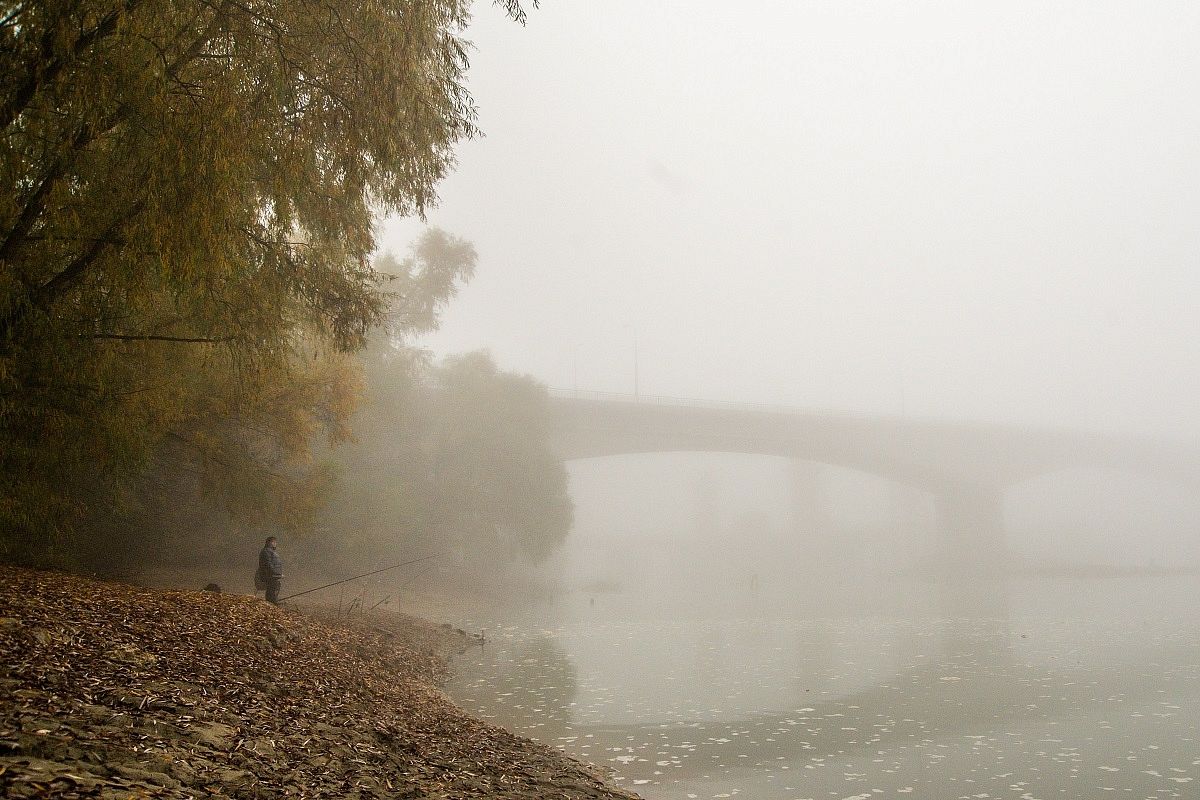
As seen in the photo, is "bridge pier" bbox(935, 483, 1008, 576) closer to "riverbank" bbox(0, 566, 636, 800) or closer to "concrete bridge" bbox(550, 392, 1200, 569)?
"concrete bridge" bbox(550, 392, 1200, 569)

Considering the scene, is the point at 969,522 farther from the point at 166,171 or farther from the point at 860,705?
the point at 166,171

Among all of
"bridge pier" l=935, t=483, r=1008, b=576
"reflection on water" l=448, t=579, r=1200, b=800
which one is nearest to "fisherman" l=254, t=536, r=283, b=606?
"reflection on water" l=448, t=579, r=1200, b=800

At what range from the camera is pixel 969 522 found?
74.4 meters

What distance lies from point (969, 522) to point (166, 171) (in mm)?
78343

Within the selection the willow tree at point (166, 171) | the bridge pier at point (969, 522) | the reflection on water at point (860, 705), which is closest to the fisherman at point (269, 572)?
the reflection on water at point (860, 705)

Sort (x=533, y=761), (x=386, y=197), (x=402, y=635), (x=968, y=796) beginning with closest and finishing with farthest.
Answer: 1. (x=533, y=761)
2. (x=968, y=796)
3. (x=386, y=197)
4. (x=402, y=635)

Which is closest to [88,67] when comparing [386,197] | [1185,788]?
[386,197]

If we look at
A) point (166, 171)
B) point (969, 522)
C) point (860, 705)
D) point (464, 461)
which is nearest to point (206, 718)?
point (166, 171)

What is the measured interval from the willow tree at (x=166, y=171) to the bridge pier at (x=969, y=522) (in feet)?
231

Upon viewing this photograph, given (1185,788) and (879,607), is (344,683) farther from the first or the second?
(879,607)

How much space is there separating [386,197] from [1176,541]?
12829 cm

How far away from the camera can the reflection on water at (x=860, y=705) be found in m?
10.5

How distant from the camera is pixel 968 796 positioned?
9680 mm

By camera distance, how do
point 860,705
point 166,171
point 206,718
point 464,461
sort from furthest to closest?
1. point 464,461
2. point 860,705
3. point 166,171
4. point 206,718
